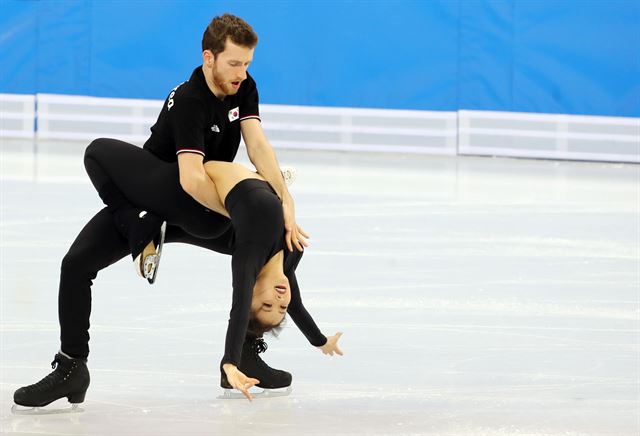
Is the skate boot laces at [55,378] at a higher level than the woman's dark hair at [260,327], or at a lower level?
lower

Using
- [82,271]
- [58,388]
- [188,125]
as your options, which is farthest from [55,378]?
[188,125]

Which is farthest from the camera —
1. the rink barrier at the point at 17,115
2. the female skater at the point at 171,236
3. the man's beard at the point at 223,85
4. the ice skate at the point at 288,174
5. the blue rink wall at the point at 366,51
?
the rink barrier at the point at 17,115

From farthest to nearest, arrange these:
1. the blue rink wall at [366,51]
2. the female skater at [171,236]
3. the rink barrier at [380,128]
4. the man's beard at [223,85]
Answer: the rink barrier at [380,128], the blue rink wall at [366,51], the man's beard at [223,85], the female skater at [171,236]

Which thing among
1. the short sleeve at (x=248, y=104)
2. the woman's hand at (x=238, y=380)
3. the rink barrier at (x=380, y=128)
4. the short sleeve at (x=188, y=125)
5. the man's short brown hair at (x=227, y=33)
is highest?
the rink barrier at (x=380, y=128)

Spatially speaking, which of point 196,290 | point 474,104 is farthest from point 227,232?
point 474,104

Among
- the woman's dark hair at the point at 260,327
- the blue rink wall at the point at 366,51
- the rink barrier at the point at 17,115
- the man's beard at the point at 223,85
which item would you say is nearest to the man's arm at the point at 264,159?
the man's beard at the point at 223,85

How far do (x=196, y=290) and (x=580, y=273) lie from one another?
189 cm

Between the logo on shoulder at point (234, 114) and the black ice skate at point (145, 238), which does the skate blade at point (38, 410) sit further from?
Result: the logo on shoulder at point (234, 114)

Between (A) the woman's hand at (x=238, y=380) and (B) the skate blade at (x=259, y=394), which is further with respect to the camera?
(B) the skate blade at (x=259, y=394)

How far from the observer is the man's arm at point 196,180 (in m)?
3.75

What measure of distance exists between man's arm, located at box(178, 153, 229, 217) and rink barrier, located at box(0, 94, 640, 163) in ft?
26.6

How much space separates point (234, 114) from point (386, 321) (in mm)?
1643

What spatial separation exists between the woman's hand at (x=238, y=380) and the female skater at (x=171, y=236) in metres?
0.27

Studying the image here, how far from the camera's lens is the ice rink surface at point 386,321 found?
3.96 metres
